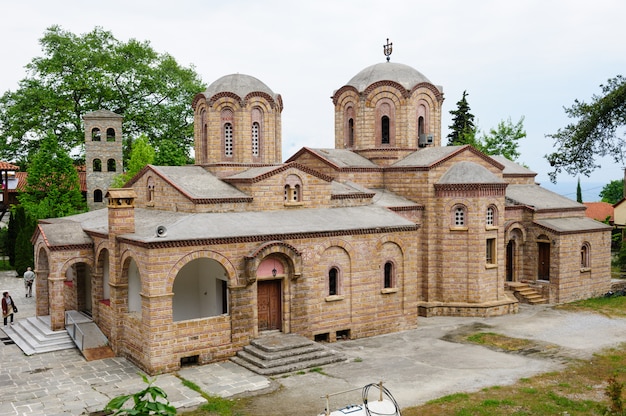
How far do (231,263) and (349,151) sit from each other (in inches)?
461

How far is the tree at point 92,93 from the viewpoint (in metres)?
45.0

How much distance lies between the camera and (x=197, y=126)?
2527cm

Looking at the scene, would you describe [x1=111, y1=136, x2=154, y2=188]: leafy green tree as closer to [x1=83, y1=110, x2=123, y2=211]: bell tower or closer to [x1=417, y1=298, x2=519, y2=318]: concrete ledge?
[x1=83, y1=110, x2=123, y2=211]: bell tower

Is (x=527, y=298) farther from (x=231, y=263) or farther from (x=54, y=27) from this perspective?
(x=54, y=27)

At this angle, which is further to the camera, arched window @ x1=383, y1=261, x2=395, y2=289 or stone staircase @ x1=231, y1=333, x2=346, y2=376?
arched window @ x1=383, y1=261, x2=395, y2=289

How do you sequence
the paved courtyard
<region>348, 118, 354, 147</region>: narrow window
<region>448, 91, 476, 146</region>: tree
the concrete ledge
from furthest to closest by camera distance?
<region>448, 91, 476, 146</region>: tree, <region>348, 118, 354, 147</region>: narrow window, the concrete ledge, the paved courtyard

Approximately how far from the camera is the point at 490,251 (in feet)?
85.4

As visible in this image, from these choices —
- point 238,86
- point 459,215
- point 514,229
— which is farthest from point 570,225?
point 238,86

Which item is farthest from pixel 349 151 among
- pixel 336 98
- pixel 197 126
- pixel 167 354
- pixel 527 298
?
pixel 167 354

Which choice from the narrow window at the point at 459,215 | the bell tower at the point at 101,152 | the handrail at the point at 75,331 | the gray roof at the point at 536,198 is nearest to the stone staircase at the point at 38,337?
the handrail at the point at 75,331

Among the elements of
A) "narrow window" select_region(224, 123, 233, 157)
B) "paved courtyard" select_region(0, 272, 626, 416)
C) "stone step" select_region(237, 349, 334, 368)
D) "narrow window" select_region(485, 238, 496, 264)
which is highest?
"narrow window" select_region(224, 123, 233, 157)

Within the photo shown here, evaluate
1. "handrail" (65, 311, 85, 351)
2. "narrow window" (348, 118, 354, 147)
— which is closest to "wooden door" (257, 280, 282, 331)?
"handrail" (65, 311, 85, 351)

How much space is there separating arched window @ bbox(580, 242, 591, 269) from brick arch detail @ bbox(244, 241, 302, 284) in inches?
646

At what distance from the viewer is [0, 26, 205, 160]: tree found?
148ft
